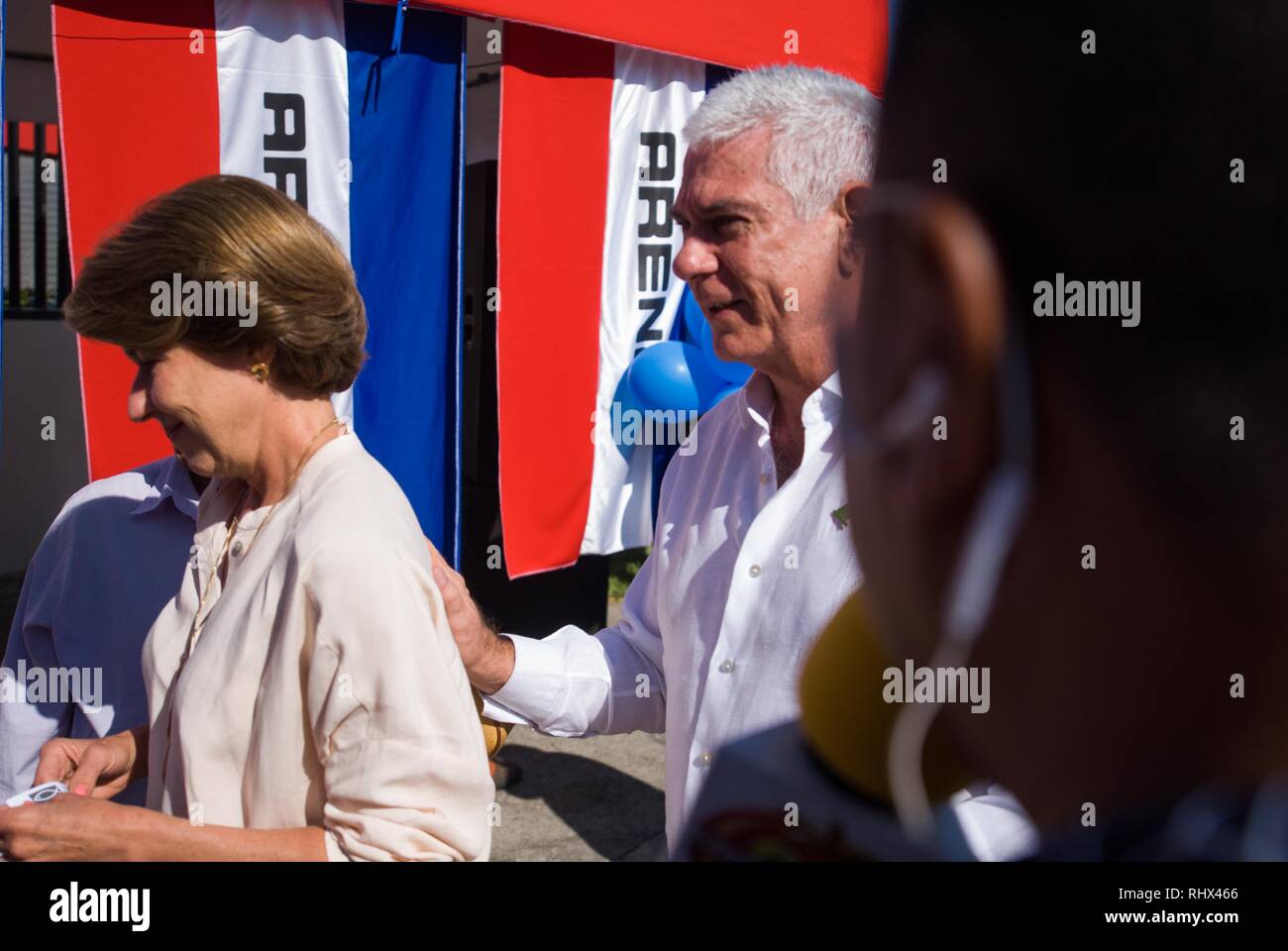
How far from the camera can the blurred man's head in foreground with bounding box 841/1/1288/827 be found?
46 centimetres

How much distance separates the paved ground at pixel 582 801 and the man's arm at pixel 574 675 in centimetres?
169

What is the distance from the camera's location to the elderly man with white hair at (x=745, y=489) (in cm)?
165

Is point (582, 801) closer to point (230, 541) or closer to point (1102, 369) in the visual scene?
point (230, 541)

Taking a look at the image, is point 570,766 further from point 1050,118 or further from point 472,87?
point 1050,118

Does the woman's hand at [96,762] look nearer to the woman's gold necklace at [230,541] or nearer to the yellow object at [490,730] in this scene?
the woman's gold necklace at [230,541]

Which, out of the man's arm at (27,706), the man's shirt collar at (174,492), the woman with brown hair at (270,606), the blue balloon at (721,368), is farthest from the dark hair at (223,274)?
the blue balloon at (721,368)

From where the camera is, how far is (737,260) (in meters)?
1.82

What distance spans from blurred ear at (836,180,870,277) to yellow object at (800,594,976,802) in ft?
2.84

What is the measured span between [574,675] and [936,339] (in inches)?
57.1

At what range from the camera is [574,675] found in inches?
73.2

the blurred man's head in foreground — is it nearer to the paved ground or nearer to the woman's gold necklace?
the woman's gold necklace

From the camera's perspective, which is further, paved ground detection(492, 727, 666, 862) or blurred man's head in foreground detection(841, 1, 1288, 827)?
paved ground detection(492, 727, 666, 862)

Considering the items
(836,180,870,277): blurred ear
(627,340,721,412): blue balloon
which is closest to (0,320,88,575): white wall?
(627,340,721,412): blue balloon

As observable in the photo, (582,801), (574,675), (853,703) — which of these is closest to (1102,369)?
(853,703)
